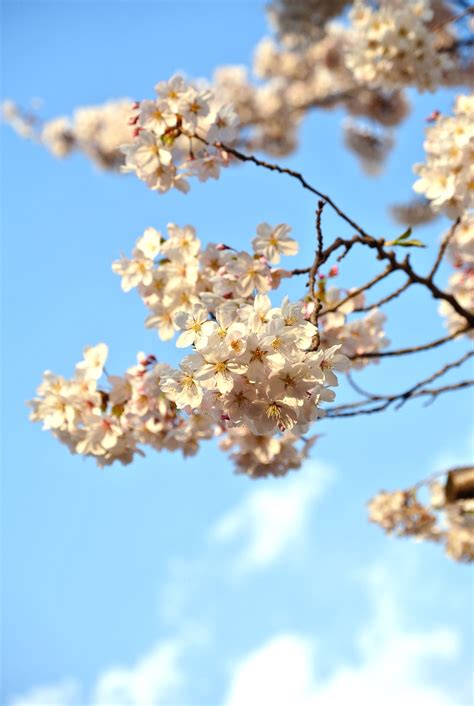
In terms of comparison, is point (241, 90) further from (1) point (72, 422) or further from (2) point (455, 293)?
(1) point (72, 422)

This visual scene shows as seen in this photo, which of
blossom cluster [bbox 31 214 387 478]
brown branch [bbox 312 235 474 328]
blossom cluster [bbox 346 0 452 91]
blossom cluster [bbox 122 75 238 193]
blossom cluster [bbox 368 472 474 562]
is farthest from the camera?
blossom cluster [bbox 368 472 474 562]

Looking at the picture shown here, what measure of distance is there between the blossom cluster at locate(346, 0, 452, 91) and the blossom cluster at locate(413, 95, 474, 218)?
55.6 inches

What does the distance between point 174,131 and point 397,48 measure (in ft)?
6.77

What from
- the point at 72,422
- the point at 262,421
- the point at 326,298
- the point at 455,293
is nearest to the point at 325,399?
the point at 262,421

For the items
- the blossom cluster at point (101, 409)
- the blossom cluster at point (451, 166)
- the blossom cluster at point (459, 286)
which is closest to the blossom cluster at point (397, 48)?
the blossom cluster at point (459, 286)

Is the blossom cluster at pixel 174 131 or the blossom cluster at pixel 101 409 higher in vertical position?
the blossom cluster at pixel 174 131

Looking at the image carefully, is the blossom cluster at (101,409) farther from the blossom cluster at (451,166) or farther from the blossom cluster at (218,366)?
the blossom cluster at (451,166)

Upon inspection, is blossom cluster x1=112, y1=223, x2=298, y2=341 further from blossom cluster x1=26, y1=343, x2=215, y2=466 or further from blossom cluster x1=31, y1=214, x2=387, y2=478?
blossom cluster x1=26, y1=343, x2=215, y2=466

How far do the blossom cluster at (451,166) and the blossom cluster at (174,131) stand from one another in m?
0.81

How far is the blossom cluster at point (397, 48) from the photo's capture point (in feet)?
13.2

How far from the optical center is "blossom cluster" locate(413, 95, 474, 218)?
2.68 meters

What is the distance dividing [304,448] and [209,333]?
5.83 feet

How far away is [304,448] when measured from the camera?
127 inches

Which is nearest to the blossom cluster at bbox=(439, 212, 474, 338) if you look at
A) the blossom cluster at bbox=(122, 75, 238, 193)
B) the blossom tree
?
the blossom tree
